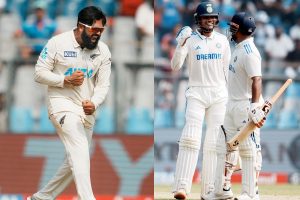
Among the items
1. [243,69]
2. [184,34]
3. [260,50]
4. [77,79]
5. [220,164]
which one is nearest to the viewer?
[77,79]

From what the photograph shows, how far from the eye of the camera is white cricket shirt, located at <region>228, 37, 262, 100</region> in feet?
29.2

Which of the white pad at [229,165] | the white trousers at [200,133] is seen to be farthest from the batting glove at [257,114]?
the white trousers at [200,133]

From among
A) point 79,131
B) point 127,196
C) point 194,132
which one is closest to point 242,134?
point 194,132

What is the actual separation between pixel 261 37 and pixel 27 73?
5061mm

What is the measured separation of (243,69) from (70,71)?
64.3 inches

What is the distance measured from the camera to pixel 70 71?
9117mm

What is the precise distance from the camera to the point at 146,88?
15.5 metres

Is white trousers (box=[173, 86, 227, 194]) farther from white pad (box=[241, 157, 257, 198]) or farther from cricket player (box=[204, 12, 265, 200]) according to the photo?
white pad (box=[241, 157, 257, 198])

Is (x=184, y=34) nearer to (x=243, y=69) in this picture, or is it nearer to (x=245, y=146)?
(x=243, y=69)

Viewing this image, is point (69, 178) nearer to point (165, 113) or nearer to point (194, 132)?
point (194, 132)

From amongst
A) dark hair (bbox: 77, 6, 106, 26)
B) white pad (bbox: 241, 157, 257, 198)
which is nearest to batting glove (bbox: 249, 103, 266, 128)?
white pad (bbox: 241, 157, 257, 198)

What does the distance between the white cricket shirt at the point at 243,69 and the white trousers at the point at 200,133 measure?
1.64 ft

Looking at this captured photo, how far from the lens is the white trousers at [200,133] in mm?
9672

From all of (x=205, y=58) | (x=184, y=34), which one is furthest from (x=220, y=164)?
(x=184, y=34)
